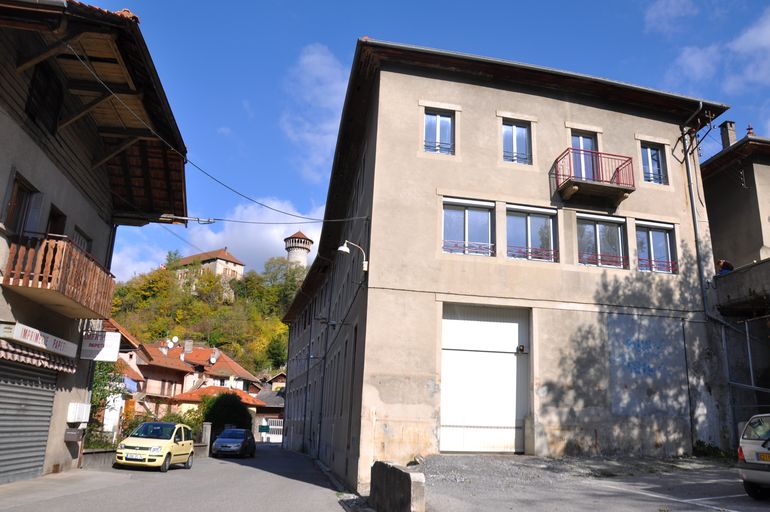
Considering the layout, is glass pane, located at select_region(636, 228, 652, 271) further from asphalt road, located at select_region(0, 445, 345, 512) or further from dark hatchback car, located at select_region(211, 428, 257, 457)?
dark hatchback car, located at select_region(211, 428, 257, 457)

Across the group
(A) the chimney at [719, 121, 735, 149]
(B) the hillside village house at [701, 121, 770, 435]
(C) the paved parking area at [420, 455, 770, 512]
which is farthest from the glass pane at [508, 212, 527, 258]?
(A) the chimney at [719, 121, 735, 149]

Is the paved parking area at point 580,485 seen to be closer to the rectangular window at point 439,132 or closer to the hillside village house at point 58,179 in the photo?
the rectangular window at point 439,132

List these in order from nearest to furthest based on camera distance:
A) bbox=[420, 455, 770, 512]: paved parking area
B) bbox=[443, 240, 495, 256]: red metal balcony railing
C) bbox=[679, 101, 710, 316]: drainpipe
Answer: bbox=[420, 455, 770, 512]: paved parking area, bbox=[443, 240, 495, 256]: red metal balcony railing, bbox=[679, 101, 710, 316]: drainpipe

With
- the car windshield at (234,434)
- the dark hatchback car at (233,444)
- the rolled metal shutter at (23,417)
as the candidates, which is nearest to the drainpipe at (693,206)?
the rolled metal shutter at (23,417)

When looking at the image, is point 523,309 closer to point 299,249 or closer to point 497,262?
point 497,262

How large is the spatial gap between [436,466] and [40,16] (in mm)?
11584

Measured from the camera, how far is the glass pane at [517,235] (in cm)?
1623

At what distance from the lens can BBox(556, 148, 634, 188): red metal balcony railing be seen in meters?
16.9

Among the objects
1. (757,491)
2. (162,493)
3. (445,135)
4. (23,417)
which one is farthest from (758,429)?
(23,417)

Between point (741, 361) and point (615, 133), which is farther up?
point (615, 133)

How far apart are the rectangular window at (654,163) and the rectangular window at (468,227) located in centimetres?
554

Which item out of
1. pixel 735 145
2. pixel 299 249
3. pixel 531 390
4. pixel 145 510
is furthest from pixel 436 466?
pixel 299 249

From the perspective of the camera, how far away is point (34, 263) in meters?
12.2

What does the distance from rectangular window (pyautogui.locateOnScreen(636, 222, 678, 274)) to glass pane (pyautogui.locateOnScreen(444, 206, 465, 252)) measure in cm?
537
